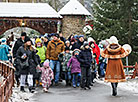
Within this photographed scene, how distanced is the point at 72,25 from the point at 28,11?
3.42m

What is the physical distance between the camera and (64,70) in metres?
14.7

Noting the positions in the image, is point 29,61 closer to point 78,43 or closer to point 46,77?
point 46,77

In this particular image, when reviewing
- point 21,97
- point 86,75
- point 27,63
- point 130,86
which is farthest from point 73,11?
point 21,97

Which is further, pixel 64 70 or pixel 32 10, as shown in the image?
pixel 32 10

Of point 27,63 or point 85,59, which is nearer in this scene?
point 27,63

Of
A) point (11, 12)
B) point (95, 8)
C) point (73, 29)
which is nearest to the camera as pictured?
point (95, 8)

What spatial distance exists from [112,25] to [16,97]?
1131 centimetres

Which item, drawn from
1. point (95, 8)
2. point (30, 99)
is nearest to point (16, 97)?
point (30, 99)

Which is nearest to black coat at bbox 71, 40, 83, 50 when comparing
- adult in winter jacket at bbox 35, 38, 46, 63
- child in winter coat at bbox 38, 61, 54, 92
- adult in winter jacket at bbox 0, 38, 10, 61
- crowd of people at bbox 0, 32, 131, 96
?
crowd of people at bbox 0, 32, 131, 96

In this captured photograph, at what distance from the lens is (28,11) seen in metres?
27.0

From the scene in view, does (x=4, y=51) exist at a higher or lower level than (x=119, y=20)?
lower

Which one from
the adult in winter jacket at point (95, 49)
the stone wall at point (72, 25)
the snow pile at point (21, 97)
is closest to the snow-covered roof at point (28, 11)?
the stone wall at point (72, 25)

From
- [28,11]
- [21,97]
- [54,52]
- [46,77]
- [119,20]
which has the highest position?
[28,11]

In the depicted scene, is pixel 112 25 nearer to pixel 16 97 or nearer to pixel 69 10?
pixel 69 10
